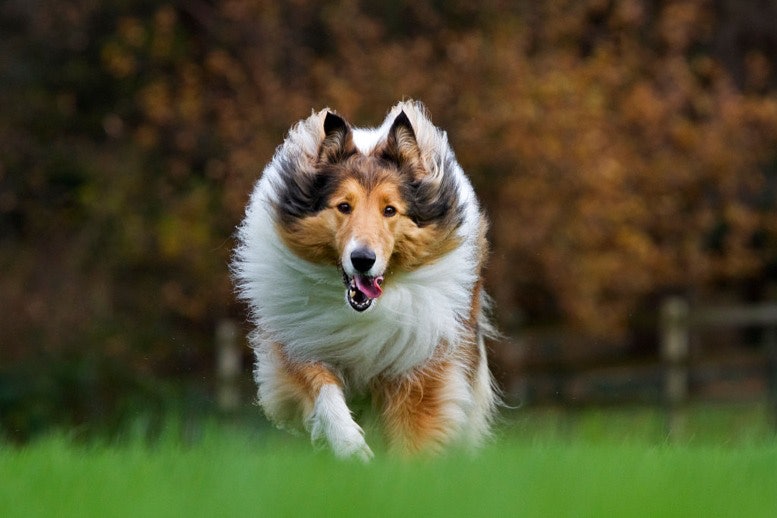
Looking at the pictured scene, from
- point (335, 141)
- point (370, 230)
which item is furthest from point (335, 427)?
point (335, 141)

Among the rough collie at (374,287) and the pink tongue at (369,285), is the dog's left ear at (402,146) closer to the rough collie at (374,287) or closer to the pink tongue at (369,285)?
the rough collie at (374,287)

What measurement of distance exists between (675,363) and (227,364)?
496cm

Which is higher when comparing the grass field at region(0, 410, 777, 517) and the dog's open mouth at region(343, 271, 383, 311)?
the dog's open mouth at region(343, 271, 383, 311)

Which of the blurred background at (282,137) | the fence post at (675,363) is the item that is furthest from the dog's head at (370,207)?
the fence post at (675,363)

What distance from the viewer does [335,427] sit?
22.3ft

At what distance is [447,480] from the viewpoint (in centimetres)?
505

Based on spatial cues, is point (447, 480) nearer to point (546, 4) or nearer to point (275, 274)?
point (275, 274)

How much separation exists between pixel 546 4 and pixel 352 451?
33.7 ft

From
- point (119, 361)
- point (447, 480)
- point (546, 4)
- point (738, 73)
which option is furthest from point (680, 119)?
point (447, 480)

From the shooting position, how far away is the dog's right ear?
745 centimetres

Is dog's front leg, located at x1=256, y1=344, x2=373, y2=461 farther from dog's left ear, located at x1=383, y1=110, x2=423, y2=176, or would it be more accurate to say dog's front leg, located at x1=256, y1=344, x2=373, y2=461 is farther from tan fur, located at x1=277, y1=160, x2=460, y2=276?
dog's left ear, located at x1=383, y1=110, x2=423, y2=176

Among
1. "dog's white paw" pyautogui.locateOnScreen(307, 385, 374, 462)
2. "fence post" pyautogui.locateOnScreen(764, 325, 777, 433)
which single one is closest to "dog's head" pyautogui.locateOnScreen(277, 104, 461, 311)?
"dog's white paw" pyautogui.locateOnScreen(307, 385, 374, 462)

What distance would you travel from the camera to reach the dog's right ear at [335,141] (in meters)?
7.45

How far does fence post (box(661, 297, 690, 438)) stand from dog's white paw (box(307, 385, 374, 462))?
8740 millimetres
